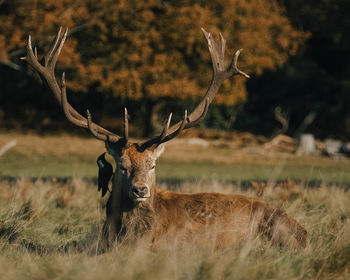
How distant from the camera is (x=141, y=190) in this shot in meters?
5.58

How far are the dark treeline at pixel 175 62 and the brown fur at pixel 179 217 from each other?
13.6m

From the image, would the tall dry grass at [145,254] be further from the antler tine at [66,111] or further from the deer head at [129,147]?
the antler tine at [66,111]

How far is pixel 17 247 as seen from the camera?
19.8ft

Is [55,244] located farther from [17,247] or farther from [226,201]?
[226,201]

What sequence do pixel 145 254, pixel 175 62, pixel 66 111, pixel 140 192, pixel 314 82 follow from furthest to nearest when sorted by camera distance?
pixel 314 82, pixel 175 62, pixel 66 111, pixel 140 192, pixel 145 254

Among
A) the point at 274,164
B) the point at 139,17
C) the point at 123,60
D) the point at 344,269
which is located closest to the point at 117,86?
the point at 123,60

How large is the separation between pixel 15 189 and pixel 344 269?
5790 millimetres

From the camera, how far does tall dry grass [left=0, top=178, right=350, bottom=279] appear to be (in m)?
4.34

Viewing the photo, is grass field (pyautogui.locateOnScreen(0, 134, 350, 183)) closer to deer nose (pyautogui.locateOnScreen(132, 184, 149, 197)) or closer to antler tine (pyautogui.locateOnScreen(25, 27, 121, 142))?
antler tine (pyautogui.locateOnScreen(25, 27, 121, 142))

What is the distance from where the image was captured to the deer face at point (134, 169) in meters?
5.79

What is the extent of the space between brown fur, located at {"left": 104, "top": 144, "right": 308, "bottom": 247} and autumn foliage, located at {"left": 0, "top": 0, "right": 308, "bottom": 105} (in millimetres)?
14318

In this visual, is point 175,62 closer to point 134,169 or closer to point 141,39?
point 141,39

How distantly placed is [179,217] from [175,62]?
17.6 meters

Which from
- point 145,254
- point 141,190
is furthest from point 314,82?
point 145,254
